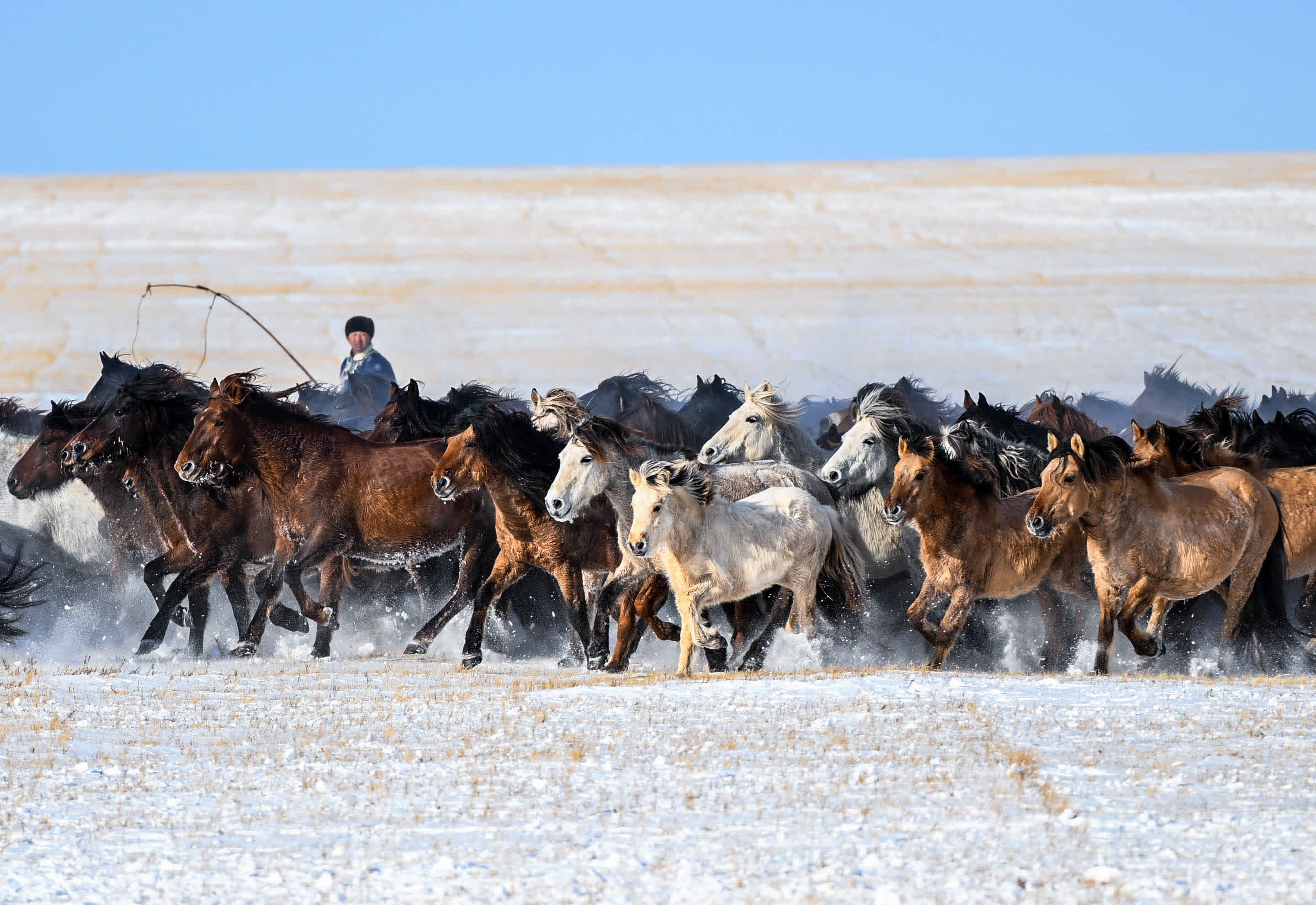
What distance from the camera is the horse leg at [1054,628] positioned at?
10719 mm

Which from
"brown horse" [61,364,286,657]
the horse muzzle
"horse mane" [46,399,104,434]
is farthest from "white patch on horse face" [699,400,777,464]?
"horse mane" [46,399,104,434]

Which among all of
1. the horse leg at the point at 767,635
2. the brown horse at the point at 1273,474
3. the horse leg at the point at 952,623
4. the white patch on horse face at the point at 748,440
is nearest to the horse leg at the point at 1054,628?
the brown horse at the point at 1273,474

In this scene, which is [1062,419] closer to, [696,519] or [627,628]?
[627,628]

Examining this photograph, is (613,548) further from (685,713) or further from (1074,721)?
(1074,721)

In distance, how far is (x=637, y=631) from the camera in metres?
11.0

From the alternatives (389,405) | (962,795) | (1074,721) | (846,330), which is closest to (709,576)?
(1074,721)

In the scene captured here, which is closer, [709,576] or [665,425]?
[709,576]

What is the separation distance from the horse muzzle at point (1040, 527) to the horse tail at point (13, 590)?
5.86 m

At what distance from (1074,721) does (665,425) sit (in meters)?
6.07

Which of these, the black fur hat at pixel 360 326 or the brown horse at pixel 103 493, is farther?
the black fur hat at pixel 360 326

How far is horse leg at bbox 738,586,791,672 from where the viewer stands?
10.5 m

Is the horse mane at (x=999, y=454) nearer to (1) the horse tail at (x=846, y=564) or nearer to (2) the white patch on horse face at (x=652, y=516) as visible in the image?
(1) the horse tail at (x=846, y=564)

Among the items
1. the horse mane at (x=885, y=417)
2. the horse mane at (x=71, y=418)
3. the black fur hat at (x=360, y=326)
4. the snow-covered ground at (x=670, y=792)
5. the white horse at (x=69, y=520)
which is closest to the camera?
the snow-covered ground at (x=670, y=792)

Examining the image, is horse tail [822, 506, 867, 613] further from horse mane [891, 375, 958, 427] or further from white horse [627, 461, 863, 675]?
horse mane [891, 375, 958, 427]
